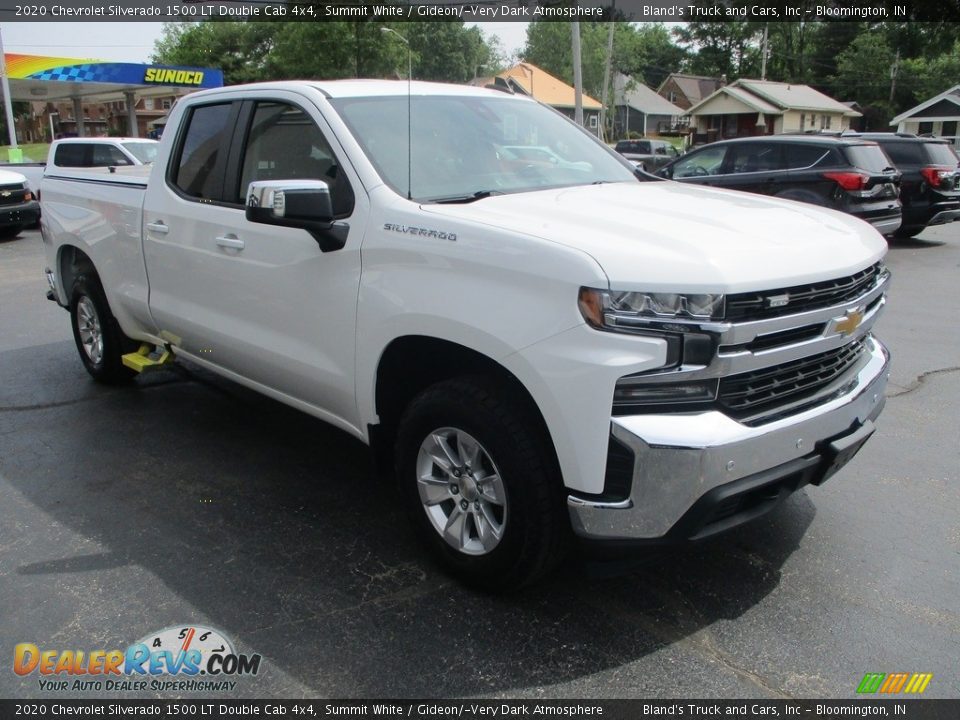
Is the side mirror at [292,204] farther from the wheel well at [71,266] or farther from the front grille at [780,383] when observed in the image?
the wheel well at [71,266]

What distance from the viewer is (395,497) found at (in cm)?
426

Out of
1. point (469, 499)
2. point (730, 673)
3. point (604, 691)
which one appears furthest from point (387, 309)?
point (730, 673)

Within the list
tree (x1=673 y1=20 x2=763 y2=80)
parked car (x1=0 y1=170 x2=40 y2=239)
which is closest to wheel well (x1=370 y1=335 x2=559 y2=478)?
parked car (x1=0 y1=170 x2=40 y2=239)

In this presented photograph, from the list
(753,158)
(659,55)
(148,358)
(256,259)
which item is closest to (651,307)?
(256,259)

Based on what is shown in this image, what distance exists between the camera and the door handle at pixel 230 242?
4.07 meters

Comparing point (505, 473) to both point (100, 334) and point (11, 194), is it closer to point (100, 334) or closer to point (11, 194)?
point (100, 334)

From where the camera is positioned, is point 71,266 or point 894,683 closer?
point 894,683

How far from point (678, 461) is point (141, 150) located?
1596 cm

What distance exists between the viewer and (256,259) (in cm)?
398

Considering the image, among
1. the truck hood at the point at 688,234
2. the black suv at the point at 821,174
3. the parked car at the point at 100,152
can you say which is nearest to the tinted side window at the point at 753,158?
the black suv at the point at 821,174

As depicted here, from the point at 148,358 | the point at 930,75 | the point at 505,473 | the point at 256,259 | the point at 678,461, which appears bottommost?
the point at 148,358

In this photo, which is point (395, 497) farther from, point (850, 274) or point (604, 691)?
point (850, 274)

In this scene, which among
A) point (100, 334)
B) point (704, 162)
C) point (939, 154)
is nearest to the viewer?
point (100, 334)

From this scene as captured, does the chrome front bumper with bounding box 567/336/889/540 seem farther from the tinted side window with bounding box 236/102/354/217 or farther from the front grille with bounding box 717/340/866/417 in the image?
the tinted side window with bounding box 236/102/354/217
